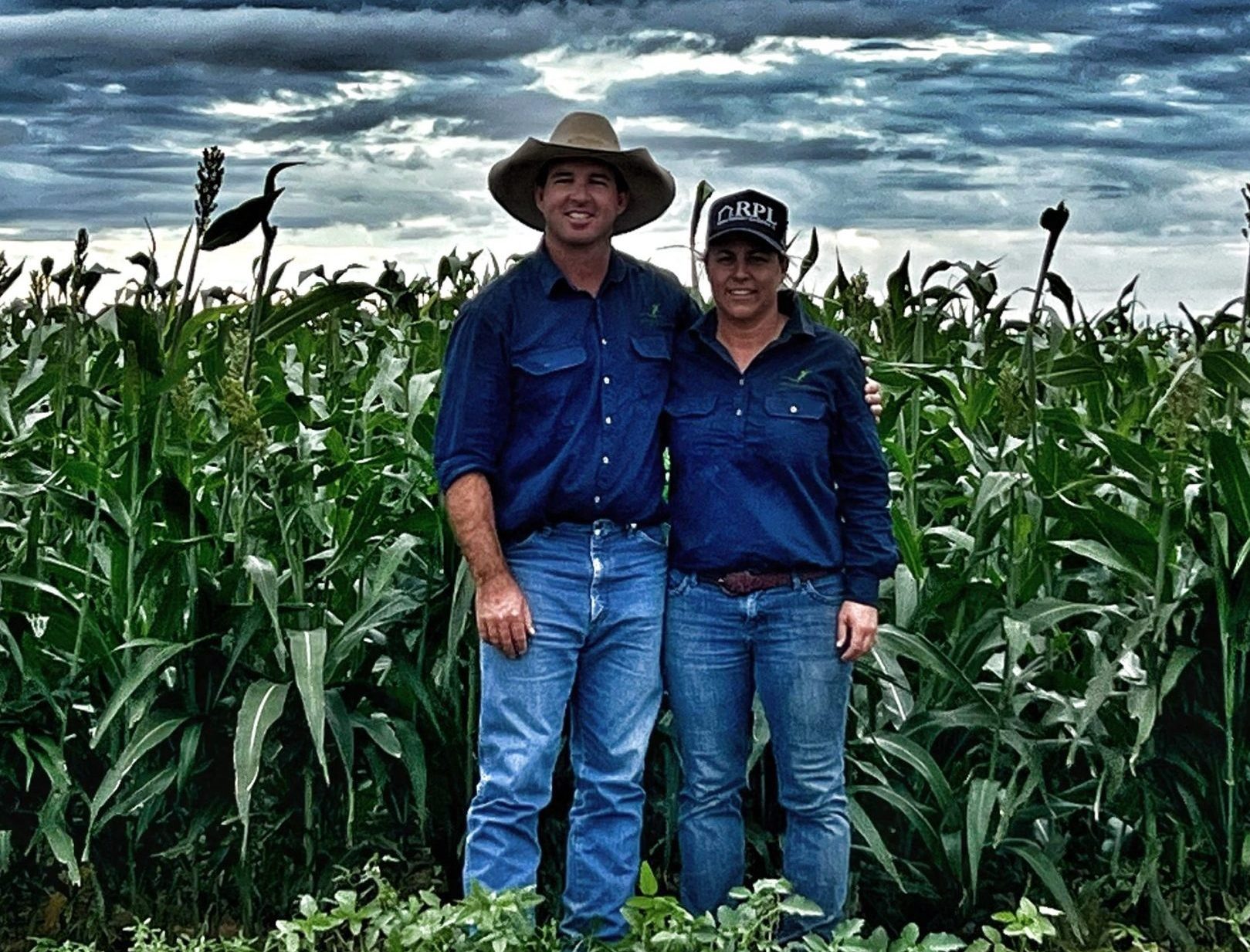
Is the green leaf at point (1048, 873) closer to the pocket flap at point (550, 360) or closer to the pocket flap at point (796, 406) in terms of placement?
the pocket flap at point (796, 406)

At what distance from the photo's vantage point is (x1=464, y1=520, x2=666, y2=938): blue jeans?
3254 mm

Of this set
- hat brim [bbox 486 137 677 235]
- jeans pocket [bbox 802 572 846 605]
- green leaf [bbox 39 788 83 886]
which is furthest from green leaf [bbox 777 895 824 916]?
green leaf [bbox 39 788 83 886]

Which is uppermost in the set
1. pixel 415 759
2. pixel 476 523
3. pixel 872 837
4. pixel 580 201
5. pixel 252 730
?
pixel 580 201

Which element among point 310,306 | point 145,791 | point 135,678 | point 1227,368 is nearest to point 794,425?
point 310,306

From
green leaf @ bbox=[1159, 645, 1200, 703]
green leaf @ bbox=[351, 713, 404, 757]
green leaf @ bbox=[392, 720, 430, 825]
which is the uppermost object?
green leaf @ bbox=[1159, 645, 1200, 703]

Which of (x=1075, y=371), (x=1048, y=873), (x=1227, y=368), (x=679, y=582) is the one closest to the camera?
(x=679, y=582)

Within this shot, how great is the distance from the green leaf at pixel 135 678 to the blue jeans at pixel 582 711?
2.16ft

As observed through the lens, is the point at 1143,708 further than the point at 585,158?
Yes

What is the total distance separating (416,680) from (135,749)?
598 millimetres

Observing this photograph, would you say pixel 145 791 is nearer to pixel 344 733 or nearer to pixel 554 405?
pixel 344 733

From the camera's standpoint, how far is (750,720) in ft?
11.0

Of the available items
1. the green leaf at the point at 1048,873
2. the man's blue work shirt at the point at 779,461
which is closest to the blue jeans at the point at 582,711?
the man's blue work shirt at the point at 779,461

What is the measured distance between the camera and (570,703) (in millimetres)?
3447

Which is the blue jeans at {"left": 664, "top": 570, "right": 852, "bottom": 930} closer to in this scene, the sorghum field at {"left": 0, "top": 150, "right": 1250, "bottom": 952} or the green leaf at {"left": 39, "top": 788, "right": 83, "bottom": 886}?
the sorghum field at {"left": 0, "top": 150, "right": 1250, "bottom": 952}
